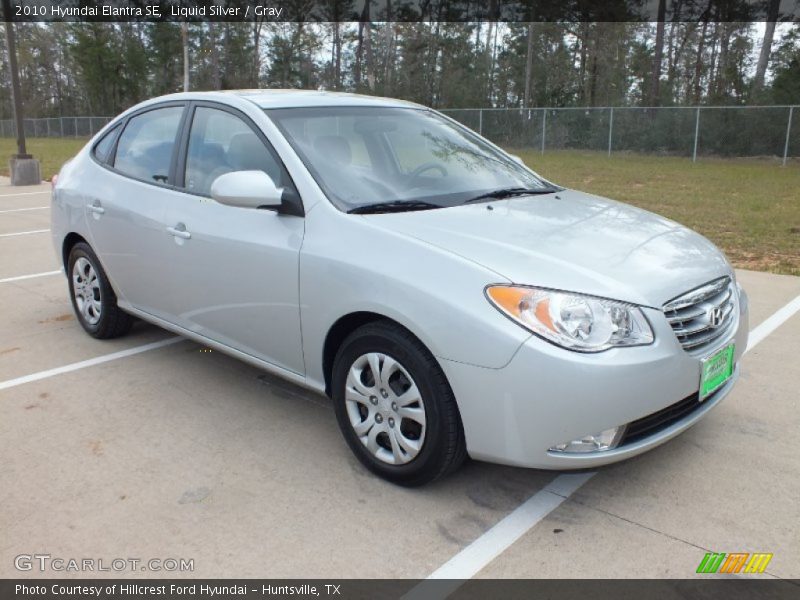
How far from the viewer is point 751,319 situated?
539 cm

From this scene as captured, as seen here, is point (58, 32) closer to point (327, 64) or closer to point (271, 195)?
point (327, 64)

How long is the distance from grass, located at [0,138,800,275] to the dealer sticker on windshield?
15.1ft

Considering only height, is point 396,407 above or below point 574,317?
below

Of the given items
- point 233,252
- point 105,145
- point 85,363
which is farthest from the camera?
point 105,145

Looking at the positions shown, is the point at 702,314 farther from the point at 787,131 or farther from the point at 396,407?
the point at 787,131

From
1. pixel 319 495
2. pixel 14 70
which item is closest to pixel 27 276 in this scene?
pixel 319 495

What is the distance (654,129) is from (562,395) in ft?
83.1

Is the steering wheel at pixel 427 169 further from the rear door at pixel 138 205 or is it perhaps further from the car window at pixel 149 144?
the car window at pixel 149 144

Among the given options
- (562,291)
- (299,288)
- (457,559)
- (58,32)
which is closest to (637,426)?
(562,291)

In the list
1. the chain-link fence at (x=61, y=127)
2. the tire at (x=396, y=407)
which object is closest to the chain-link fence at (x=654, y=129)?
the tire at (x=396, y=407)

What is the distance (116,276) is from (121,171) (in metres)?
0.68

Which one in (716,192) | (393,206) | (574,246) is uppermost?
(393,206)

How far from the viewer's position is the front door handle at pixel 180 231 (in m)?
3.85

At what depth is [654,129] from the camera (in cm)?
2550
